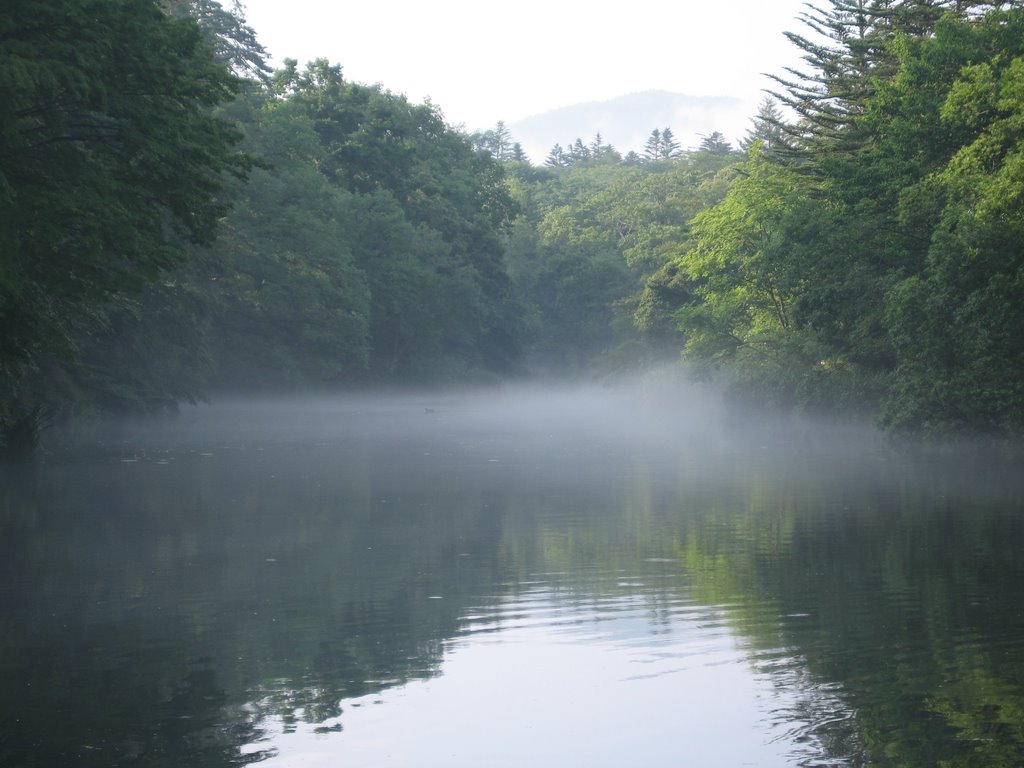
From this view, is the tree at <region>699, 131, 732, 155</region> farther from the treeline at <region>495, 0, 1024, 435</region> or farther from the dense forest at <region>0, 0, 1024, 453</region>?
the treeline at <region>495, 0, 1024, 435</region>

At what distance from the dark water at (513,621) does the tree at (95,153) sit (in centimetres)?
374

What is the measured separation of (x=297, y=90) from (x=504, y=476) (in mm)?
61755

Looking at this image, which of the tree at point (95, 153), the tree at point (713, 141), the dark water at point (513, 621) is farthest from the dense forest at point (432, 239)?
the tree at point (713, 141)

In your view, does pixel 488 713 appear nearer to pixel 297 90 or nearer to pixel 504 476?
pixel 504 476

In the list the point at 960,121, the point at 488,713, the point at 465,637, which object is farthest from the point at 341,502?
the point at 960,121

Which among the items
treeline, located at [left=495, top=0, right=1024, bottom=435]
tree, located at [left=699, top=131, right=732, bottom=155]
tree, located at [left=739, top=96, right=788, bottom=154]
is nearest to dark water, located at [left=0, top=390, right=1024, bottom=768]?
treeline, located at [left=495, top=0, right=1024, bottom=435]

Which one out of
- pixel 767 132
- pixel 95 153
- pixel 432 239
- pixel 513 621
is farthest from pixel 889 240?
pixel 767 132

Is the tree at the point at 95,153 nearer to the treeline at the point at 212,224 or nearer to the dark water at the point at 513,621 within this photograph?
the treeline at the point at 212,224

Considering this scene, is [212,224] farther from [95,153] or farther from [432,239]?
[432,239]

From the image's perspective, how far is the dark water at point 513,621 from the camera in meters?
8.64

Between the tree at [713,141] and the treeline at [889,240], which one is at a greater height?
the tree at [713,141]

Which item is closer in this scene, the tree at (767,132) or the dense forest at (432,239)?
the dense forest at (432,239)

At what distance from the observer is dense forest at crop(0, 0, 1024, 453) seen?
18906 mm

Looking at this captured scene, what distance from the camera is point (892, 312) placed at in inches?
1214
